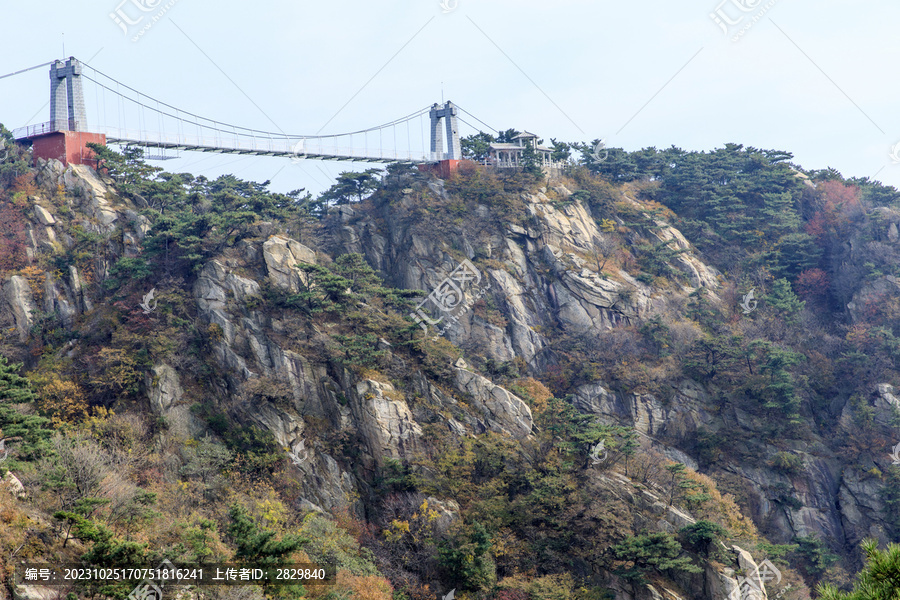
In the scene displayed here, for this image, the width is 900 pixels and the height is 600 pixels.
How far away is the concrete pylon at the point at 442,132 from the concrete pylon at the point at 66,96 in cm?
2428

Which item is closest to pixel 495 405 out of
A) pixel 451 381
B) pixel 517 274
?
pixel 451 381

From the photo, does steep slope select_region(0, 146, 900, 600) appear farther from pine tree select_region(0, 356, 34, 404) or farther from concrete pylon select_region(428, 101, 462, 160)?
concrete pylon select_region(428, 101, 462, 160)

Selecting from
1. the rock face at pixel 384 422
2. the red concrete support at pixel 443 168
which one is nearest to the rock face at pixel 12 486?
the rock face at pixel 384 422

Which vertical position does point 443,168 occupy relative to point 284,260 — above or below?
above

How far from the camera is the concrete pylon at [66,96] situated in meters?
41.2

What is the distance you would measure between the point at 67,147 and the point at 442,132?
26.2 m

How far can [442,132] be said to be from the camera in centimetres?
5331

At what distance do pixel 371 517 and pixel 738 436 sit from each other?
23.4 meters

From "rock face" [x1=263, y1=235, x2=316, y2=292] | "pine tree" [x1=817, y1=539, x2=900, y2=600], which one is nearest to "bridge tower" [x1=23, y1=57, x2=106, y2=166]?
"rock face" [x1=263, y1=235, x2=316, y2=292]

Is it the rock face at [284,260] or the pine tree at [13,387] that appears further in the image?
the rock face at [284,260]

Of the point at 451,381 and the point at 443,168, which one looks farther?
the point at 443,168

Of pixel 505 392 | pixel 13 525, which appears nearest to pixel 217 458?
pixel 13 525

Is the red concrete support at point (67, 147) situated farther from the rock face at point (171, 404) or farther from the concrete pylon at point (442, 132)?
the concrete pylon at point (442, 132)

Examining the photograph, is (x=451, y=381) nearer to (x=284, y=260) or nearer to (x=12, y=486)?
(x=284, y=260)
